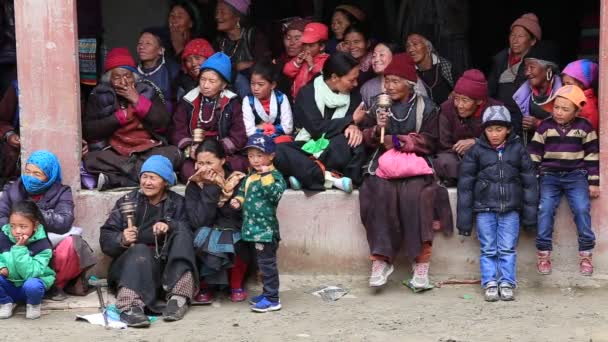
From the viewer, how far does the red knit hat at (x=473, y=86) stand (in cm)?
840

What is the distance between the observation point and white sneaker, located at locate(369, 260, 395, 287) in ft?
26.9

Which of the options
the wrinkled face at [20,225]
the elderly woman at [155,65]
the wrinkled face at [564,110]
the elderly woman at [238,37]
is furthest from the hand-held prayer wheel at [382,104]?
the wrinkled face at [20,225]

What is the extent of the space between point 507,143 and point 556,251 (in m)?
0.81

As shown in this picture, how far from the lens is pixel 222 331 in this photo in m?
7.56

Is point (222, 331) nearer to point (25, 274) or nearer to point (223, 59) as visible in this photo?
point (25, 274)

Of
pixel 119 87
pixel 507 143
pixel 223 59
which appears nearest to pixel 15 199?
pixel 119 87

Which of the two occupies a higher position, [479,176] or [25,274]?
[479,176]

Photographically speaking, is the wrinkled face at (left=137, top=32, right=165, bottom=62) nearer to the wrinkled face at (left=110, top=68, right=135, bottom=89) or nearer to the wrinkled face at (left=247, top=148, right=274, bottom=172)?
the wrinkled face at (left=110, top=68, right=135, bottom=89)

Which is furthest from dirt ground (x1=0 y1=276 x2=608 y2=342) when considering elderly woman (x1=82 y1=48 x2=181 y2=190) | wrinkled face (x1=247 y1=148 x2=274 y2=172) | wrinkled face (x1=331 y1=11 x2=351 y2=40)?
wrinkled face (x1=331 y1=11 x2=351 y2=40)

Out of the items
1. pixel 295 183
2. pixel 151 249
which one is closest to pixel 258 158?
pixel 295 183

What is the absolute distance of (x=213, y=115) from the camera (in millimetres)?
8766

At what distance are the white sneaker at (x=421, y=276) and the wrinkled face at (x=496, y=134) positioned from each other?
3.00 ft

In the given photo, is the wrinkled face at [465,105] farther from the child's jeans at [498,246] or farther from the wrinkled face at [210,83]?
the wrinkled face at [210,83]

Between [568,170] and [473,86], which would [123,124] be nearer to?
[473,86]
